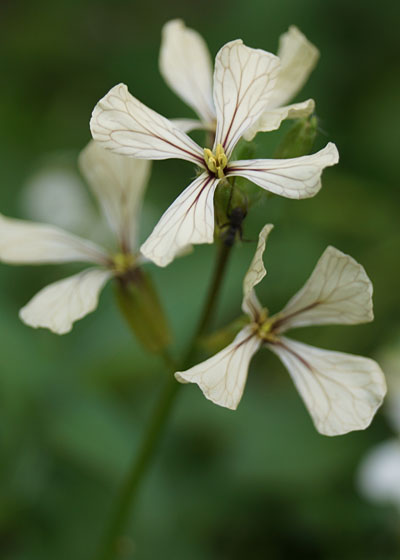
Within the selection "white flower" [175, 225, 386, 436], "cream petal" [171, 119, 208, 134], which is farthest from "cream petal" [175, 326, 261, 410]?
"cream petal" [171, 119, 208, 134]

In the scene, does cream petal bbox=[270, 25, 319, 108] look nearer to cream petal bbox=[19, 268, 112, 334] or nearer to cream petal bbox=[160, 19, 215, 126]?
cream petal bbox=[160, 19, 215, 126]

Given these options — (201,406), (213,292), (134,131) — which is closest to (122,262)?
(213,292)

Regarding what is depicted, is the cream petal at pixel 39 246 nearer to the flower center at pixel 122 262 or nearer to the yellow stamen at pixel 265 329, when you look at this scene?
the flower center at pixel 122 262

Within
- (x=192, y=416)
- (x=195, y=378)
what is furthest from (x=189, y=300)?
(x=195, y=378)

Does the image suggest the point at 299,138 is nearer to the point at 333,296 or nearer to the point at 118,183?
the point at 333,296

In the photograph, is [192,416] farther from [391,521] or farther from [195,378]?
[195,378]
